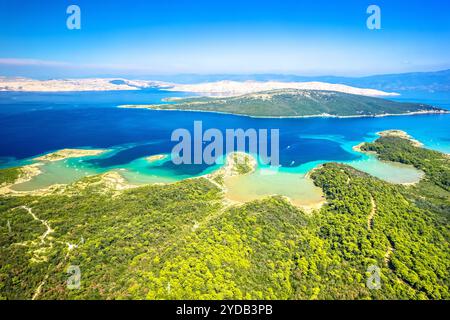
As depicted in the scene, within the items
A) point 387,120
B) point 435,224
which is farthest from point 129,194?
point 387,120

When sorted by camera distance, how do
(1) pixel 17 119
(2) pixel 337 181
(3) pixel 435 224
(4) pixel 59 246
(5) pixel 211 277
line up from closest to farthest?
(5) pixel 211 277 < (4) pixel 59 246 < (3) pixel 435 224 < (2) pixel 337 181 < (1) pixel 17 119

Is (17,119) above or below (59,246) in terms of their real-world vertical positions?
above

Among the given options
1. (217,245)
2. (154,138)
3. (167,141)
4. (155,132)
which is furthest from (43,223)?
(155,132)

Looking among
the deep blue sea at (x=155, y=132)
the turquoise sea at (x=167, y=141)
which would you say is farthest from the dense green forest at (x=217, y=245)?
the deep blue sea at (x=155, y=132)

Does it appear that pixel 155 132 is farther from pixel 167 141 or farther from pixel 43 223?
pixel 43 223

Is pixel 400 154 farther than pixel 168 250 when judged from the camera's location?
Yes

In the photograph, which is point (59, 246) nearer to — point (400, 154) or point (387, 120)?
point (400, 154)

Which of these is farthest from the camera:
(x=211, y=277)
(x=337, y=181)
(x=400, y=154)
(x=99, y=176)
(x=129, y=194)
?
(x=400, y=154)

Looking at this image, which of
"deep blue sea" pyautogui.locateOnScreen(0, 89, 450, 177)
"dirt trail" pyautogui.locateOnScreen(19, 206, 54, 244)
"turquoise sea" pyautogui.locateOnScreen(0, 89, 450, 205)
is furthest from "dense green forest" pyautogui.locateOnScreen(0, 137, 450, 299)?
"deep blue sea" pyautogui.locateOnScreen(0, 89, 450, 177)
